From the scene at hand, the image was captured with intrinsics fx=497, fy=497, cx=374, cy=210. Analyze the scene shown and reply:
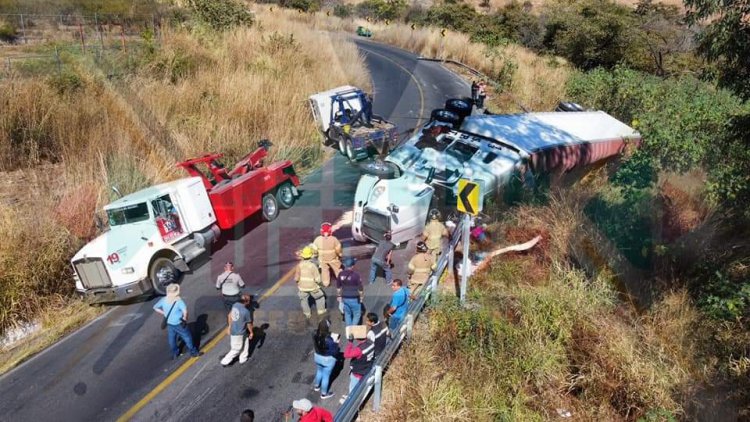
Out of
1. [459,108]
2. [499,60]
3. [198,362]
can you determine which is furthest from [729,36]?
[499,60]

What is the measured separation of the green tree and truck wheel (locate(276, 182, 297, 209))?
1060cm

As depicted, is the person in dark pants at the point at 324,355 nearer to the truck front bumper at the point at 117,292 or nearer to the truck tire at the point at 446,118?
the truck front bumper at the point at 117,292

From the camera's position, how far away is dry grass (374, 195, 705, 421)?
22.4 feet

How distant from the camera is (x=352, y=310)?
888cm

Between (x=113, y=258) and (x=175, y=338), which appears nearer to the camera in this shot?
(x=175, y=338)

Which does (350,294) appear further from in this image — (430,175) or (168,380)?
(430,175)

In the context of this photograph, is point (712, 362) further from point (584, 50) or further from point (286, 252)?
point (584, 50)

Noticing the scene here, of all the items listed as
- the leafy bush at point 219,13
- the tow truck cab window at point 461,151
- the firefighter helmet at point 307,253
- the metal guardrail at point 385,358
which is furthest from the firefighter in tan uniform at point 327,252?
the leafy bush at point 219,13

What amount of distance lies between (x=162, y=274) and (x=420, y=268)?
5.59 m

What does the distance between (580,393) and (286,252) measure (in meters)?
7.51

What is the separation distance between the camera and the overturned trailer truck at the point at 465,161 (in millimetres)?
11547

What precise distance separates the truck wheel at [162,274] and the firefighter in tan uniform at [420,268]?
17.4 feet

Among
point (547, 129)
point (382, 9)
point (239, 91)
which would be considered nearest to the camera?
point (547, 129)

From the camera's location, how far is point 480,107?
22844mm
